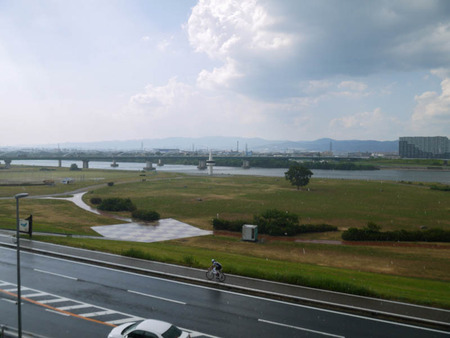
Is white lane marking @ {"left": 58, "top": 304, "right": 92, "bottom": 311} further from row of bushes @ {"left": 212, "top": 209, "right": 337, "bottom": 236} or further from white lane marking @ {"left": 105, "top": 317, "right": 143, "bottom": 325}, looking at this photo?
row of bushes @ {"left": 212, "top": 209, "right": 337, "bottom": 236}

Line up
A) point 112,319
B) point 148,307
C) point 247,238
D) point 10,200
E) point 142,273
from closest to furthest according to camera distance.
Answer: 1. point 112,319
2. point 148,307
3. point 142,273
4. point 247,238
5. point 10,200

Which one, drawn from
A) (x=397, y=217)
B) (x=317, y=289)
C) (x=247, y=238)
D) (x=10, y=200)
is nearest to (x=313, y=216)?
(x=397, y=217)

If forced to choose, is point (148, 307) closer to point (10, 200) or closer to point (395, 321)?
point (395, 321)

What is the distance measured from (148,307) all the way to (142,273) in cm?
549

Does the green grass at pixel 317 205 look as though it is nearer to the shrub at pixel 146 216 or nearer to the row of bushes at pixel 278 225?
the shrub at pixel 146 216

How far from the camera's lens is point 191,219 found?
53406 mm

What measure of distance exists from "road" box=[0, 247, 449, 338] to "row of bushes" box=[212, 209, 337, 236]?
935 inches

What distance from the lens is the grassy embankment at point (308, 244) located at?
22.7 m

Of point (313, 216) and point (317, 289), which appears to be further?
point (313, 216)

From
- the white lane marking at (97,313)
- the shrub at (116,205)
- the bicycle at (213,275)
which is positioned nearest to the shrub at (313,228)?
the bicycle at (213,275)

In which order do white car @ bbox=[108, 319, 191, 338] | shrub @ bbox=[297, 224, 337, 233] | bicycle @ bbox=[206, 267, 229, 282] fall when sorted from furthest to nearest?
shrub @ bbox=[297, 224, 337, 233] → bicycle @ bbox=[206, 267, 229, 282] → white car @ bbox=[108, 319, 191, 338]

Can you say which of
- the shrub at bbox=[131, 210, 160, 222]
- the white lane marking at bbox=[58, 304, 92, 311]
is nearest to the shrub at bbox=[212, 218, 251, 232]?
the shrub at bbox=[131, 210, 160, 222]

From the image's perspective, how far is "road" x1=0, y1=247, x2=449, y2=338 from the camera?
1538 centimetres

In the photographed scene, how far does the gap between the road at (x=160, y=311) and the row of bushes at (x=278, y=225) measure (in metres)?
23.7
